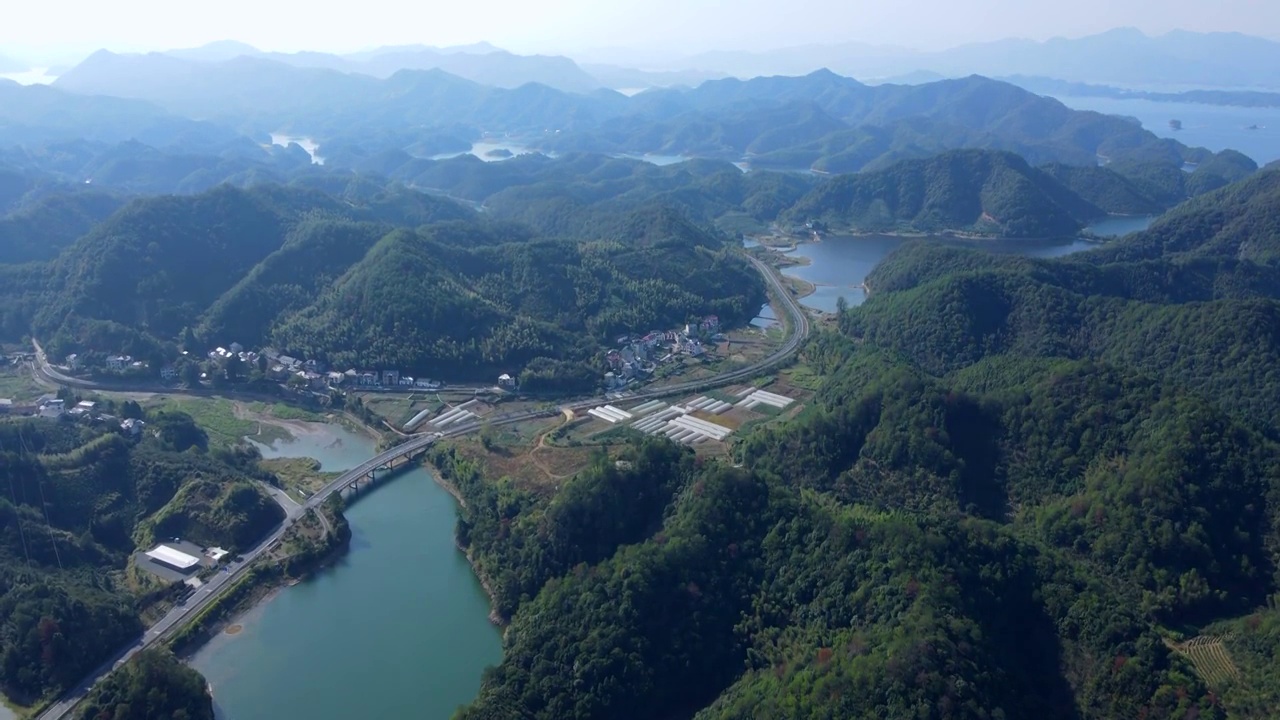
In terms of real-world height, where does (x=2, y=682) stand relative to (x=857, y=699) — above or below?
below

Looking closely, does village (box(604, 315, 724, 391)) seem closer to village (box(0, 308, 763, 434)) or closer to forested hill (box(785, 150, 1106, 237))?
village (box(0, 308, 763, 434))

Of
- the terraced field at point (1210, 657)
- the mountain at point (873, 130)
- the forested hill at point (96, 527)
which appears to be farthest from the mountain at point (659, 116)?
the forested hill at point (96, 527)

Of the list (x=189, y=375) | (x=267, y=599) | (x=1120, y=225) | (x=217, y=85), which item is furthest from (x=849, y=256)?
(x=217, y=85)

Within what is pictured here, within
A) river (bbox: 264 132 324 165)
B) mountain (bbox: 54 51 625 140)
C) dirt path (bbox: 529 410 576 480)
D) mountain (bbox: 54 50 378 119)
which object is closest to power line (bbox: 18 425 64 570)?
dirt path (bbox: 529 410 576 480)

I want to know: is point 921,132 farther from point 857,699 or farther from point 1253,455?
point 857,699

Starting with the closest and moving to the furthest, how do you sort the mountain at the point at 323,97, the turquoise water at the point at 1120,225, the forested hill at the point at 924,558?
the forested hill at the point at 924,558, the turquoise water at the point at 1120,225, the mountain at the point at 323,97

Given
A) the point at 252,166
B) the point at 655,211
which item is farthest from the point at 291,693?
the point at 252,166

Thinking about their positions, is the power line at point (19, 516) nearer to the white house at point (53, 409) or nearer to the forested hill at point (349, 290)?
the white house at point (53, 409)
